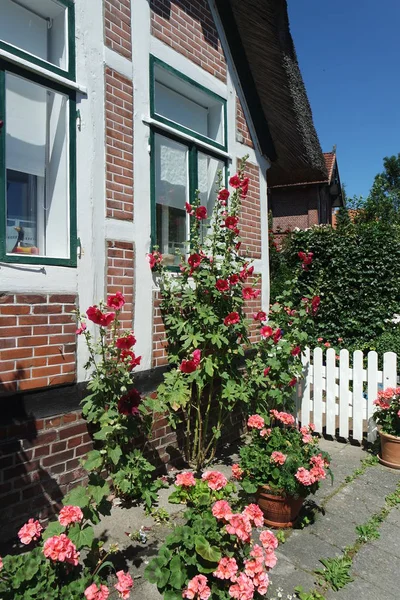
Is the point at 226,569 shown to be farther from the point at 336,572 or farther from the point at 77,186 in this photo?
the point at 77,186

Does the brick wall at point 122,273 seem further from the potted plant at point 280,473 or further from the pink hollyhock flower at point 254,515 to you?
the pink hollyhock flower at point 254,515

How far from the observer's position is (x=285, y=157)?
21.3 feet

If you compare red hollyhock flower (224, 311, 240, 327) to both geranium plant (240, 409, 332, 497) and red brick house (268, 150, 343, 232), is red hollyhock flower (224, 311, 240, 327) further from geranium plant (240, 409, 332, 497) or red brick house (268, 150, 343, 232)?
red brick house (268, 150, 343, 232)

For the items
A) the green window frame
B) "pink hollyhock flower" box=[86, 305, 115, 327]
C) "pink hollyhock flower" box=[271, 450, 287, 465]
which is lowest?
"pink hollyhock flower" box=[271, 450, 287, 465]

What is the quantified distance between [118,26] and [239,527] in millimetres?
3910

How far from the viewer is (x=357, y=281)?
29.9ft

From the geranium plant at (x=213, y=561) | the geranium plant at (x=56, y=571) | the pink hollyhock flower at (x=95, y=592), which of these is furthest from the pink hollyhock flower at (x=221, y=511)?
the pink hollyhock flower at (x=95, y=592)

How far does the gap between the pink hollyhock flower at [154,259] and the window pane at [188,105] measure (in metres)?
1.48

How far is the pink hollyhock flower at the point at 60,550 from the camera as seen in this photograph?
1.80 m

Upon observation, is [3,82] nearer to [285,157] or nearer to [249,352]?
[249,352]

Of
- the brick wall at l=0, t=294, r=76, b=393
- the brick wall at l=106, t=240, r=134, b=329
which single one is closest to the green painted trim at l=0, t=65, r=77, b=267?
the brick wall at l=0, t=294, r=76, b=393

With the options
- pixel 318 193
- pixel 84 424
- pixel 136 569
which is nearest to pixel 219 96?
pixel 84 424

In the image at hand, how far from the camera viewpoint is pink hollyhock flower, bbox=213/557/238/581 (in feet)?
6.29

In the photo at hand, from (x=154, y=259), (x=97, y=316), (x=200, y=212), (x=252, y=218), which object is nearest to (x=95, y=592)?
(x=97, y=316)
